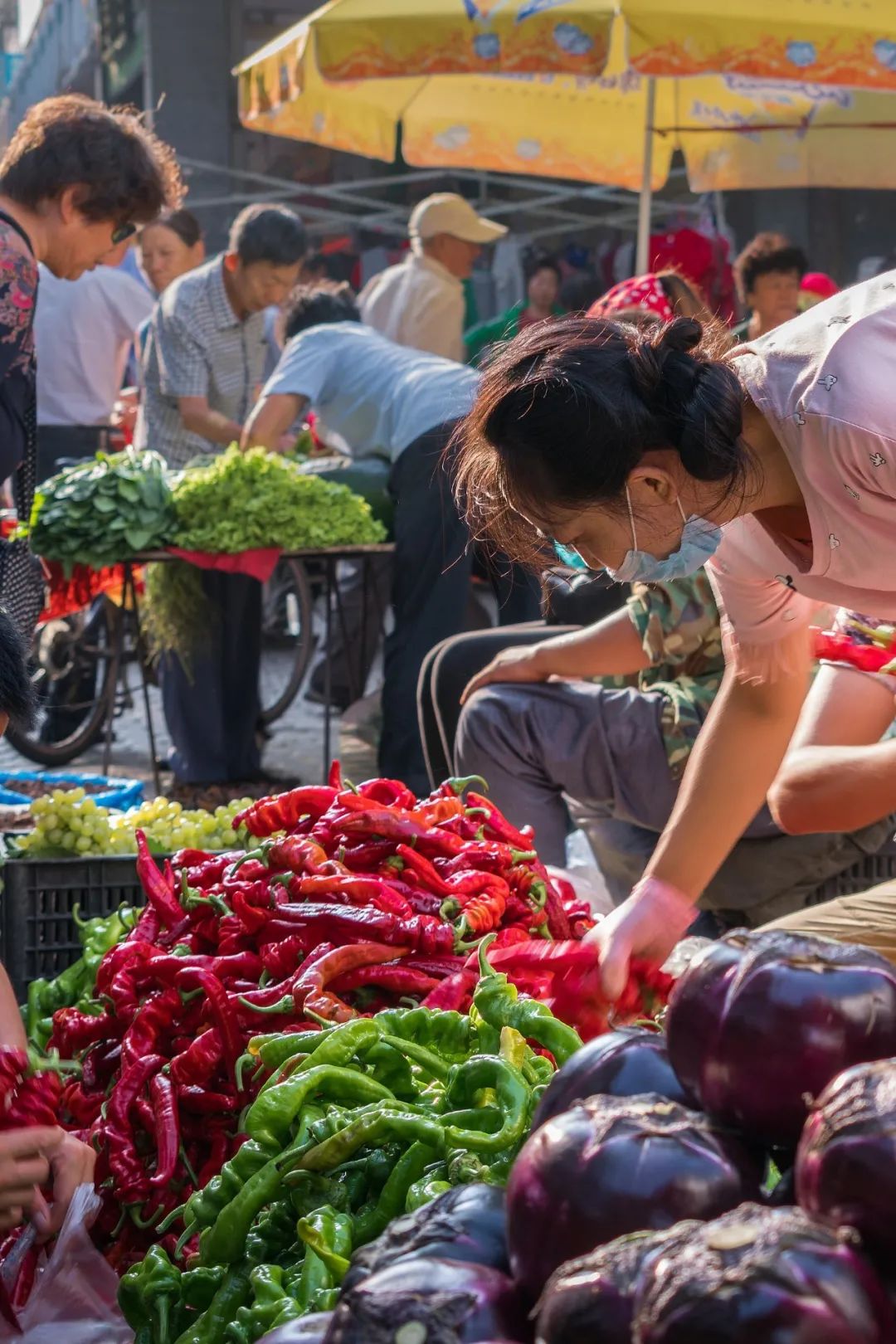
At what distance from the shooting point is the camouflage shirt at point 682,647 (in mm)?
3936

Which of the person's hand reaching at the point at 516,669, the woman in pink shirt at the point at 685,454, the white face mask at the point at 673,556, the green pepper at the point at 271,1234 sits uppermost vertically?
the woman in pink shirt at the point at 685,454

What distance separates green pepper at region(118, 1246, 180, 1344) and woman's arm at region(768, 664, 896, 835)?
152 cm

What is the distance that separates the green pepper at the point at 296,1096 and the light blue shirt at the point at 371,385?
4.30 meters

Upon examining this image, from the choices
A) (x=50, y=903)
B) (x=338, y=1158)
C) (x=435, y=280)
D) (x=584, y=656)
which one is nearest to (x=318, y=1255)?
(x=338, y=1158)

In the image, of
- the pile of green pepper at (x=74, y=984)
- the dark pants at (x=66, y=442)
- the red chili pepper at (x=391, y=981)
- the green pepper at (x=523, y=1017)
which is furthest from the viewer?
the dark pants at (x=66, y=442)

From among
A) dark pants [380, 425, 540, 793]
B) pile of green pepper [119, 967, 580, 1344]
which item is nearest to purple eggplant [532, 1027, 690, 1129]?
pile of green pepper [119, 967, 580, 1344]

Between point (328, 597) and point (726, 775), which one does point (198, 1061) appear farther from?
point (328, 597)

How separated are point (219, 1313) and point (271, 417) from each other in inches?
190

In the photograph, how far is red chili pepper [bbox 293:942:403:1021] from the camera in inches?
87.8

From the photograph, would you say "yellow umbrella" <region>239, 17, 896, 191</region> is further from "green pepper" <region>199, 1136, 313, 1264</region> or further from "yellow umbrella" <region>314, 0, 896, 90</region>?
"green pepper" <region>199, 1136, 313, 1264</region>

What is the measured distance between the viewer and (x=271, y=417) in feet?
20.2

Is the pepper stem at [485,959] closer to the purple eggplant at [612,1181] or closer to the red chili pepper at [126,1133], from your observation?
the red chili pepper at [126,1133]

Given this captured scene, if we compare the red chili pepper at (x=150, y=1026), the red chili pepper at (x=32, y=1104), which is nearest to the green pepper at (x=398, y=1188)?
the red chili pepper at (x=32, y=1104)

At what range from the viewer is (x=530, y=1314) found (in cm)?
101
